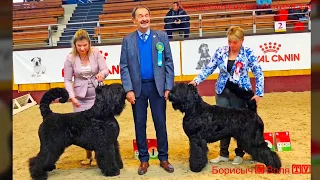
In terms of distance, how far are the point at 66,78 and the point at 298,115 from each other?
3.70 meters

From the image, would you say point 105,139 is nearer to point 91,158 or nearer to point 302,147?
point 91,158

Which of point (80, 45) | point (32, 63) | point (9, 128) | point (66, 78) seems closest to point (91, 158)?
point (66, 78)

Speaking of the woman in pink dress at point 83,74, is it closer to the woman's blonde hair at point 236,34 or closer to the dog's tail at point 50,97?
the dog's tail at point 50,97

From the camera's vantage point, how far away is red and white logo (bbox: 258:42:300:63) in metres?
7.11

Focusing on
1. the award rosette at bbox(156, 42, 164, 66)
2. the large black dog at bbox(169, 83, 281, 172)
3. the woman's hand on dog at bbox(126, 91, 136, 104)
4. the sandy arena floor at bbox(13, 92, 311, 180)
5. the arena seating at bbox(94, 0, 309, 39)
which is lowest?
the sandy arena floor at bbox(13, 92, 311, 180)

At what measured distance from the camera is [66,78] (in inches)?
133

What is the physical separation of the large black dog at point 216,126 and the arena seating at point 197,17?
588 centimetres

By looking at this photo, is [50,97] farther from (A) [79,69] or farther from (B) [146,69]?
(B) [146,69]

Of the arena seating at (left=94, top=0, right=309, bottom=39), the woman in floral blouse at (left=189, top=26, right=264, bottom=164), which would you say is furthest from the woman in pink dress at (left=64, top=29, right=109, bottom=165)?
the arena seating at (left=94, top=0, right=309, bottom=39)

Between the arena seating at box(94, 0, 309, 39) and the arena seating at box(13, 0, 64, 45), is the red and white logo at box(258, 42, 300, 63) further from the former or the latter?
the arena seating at box(13, 0, 64, 45)

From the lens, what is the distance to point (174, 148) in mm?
4086

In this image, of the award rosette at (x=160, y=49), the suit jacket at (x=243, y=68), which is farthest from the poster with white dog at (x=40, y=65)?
the suit jacket at (x=243, y=68)

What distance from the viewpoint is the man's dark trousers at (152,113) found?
10.5 feet

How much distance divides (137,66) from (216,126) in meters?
0.91
